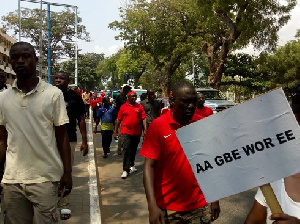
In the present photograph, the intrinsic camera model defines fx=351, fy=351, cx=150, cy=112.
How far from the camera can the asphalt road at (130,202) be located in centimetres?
498

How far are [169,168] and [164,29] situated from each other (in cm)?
2549

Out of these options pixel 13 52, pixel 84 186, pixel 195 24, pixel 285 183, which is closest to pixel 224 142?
pixel 285 183

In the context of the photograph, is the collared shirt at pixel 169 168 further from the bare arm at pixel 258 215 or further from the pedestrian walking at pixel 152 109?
the pedestrian walking at pixel 152 109

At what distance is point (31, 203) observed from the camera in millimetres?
2730

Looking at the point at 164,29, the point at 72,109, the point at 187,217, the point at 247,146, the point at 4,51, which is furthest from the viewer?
the point at 4,51

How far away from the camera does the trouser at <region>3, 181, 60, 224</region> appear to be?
2.64 meters

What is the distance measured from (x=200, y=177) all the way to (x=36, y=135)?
139 centimetres

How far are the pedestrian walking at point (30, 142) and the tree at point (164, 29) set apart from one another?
76.5ft

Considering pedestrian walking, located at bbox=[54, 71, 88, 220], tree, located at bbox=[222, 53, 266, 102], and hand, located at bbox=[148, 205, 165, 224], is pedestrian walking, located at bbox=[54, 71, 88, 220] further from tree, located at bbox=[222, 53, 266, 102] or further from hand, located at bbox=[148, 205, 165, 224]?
tree, located at bbox=[222, 53, 266, 102]

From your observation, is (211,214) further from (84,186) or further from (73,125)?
(84,186)

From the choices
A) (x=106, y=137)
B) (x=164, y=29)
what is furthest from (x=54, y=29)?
(x=106, y=137)

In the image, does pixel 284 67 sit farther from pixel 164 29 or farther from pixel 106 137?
pixel 106 137

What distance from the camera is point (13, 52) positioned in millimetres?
2713

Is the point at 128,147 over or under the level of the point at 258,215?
under
